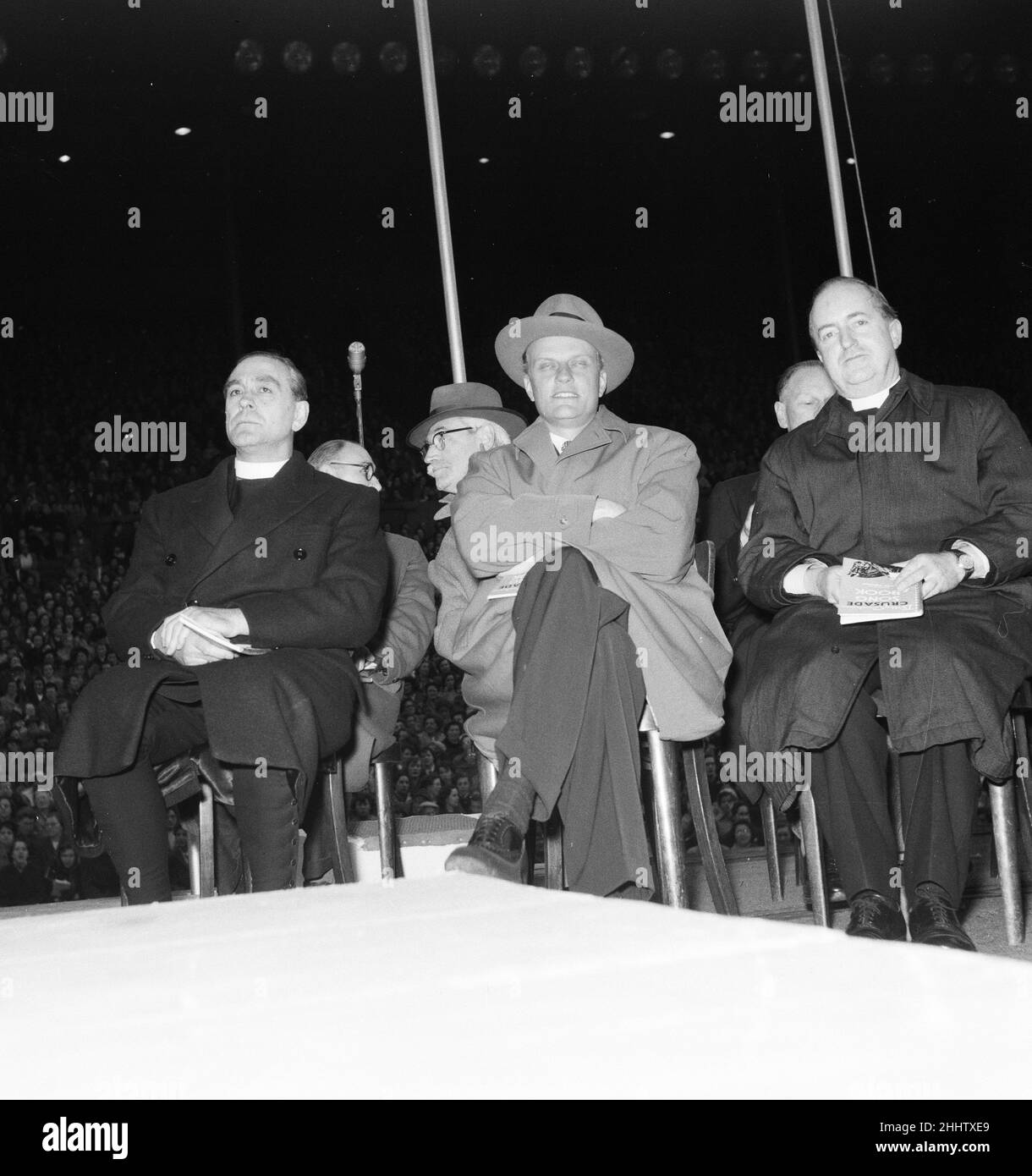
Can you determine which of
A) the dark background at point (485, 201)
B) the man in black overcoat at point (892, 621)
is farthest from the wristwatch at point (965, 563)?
the dark background at point (485, 201)

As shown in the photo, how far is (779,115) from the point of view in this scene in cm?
675

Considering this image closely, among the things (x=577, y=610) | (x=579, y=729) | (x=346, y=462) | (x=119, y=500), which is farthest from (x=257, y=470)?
(x=119, y=500)

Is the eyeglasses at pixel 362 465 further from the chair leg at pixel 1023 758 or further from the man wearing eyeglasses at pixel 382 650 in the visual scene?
the chair leg at pixel 1023 758

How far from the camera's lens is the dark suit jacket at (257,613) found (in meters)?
2.31

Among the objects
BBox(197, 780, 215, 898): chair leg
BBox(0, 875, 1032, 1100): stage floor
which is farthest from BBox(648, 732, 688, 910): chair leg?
BBox(0, 875, 1032, 1100): stage floor

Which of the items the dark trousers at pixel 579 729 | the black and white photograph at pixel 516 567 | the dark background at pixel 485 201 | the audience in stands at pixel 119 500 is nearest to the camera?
the black and white photograph at pixel 516 567

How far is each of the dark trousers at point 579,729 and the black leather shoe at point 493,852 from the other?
0.10 m

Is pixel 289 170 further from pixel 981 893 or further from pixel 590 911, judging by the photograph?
pixel 590 911

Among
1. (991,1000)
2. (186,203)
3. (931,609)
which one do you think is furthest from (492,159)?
(991,1000)

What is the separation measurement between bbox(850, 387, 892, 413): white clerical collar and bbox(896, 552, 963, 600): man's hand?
15.3 inches

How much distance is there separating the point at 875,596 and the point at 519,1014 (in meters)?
1.44

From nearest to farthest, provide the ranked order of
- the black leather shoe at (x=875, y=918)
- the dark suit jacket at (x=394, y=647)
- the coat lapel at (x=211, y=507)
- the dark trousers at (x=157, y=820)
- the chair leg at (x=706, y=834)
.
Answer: the black leather shoe at (x=875, y=918) → the dark trousers at (x=157, y=820) → the chair leg at (x=706, y=834) → the coat lapel at (x=211, y=507) → the dark suit jacket at (x=394, y=647)

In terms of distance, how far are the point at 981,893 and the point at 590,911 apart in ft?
6.39

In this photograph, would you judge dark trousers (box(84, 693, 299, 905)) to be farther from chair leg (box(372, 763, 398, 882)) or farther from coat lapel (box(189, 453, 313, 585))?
chair leg (box(372, 763, 398, 882))
